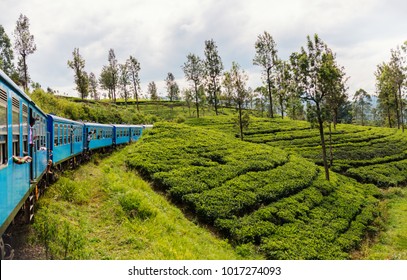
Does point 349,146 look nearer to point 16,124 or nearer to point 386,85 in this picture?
point 386,85

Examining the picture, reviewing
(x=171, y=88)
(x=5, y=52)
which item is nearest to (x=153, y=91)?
(x=171, y=88)

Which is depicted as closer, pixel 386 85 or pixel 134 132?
pixel 134 132

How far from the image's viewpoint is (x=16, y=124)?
714 centimetres

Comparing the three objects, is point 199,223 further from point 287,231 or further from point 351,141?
point 351,141

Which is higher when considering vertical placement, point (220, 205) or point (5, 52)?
point (5, 52)

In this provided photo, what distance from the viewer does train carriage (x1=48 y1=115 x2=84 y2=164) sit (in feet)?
47.4

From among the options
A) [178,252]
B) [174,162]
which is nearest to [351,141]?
[174,162]

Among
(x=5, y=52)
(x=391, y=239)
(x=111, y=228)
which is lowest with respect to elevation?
(x=391, y=239)

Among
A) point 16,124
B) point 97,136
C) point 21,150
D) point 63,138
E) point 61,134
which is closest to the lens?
point 16,124

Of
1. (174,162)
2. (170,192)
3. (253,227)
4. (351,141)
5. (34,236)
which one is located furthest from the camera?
(351,141)

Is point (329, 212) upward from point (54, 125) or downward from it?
downward

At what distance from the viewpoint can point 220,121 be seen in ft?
182

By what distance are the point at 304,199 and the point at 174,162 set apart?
9220mm

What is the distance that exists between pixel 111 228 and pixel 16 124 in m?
5.03
